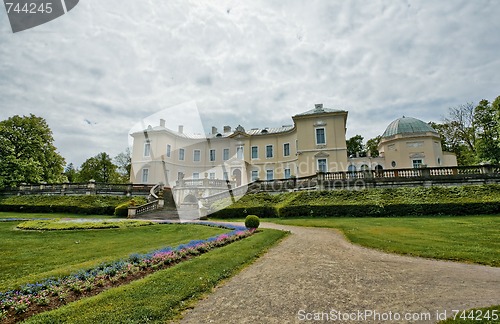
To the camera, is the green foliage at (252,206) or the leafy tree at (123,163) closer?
the green foliage at (252,206)

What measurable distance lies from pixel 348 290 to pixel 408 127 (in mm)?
35334

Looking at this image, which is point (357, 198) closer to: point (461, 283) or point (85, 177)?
point (461, 283)

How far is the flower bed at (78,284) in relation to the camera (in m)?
4.20

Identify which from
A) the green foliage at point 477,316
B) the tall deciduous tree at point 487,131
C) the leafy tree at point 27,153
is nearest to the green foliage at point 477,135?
the tall deciduous tree at point 487,131

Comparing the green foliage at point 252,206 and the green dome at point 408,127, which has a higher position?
the green dome at point 408,127

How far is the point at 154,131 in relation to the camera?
39312 millimetres

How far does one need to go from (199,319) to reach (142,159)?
1501 inches

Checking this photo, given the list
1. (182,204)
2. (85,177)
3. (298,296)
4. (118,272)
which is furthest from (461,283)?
(85,177)

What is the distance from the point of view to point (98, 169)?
156ft

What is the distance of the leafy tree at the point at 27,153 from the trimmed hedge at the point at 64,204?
3749mm

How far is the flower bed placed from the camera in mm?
4199

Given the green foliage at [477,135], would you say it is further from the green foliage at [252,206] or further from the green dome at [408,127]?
the green foliage at [252,206]

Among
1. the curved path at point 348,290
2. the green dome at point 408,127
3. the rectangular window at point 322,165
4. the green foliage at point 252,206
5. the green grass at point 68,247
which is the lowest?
the curved path at point 348,290

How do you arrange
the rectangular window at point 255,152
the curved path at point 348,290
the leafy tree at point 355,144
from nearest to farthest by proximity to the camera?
the curved path at point 348,290 → the rectangular window at point 255,152 → the leafy tree at point 355,144
